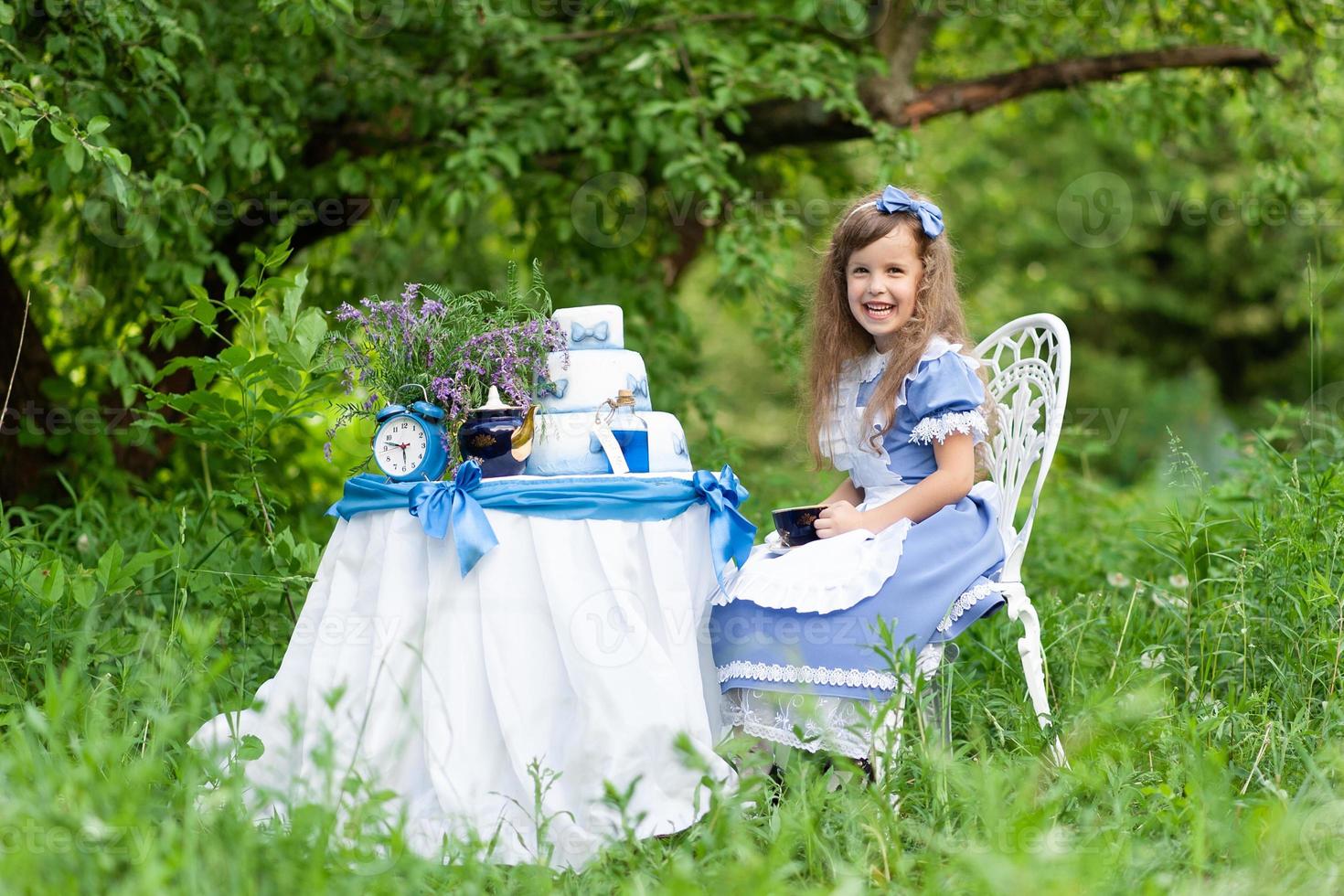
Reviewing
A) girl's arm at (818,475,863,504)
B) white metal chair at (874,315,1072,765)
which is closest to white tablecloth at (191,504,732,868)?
white metal chair at (874,315,1072,765)

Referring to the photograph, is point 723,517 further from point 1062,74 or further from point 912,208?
point 1062,74

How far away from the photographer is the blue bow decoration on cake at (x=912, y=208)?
113 inches

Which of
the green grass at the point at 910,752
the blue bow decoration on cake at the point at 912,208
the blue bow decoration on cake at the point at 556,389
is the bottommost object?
the green grass at the point at 910,752

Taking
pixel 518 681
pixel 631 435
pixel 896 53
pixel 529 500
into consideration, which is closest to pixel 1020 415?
pixel 631 435

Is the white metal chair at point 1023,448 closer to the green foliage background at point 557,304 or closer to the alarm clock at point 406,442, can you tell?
the green foliage background at point 557,304

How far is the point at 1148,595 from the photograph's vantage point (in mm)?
3738

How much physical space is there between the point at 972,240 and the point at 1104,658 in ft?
26.7

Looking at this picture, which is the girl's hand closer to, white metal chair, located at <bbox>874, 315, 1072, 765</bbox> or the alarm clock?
white metal chair, located at <bbox>874, 315, 1072, 765</bbox>

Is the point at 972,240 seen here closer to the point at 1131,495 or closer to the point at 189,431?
the point at 1131,495

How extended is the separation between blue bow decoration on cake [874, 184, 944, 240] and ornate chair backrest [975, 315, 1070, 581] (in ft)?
1.06


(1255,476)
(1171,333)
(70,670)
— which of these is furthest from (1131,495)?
(1171,333)

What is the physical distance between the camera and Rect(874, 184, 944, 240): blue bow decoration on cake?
2859 millimetres

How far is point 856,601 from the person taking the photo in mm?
2506

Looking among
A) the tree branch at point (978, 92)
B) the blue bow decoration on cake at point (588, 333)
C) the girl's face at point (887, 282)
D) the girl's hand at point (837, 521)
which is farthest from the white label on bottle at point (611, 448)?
the tree branch at point (978, 92)
